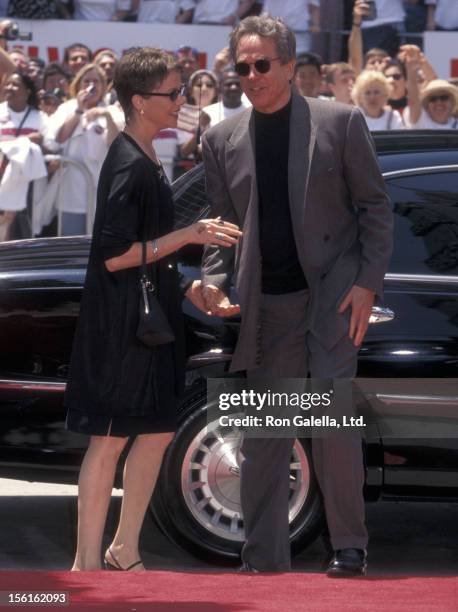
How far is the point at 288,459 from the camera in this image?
5.36 metres

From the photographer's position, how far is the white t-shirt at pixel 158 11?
14922 millimetres

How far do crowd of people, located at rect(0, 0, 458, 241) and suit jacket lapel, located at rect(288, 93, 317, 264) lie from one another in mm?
6004

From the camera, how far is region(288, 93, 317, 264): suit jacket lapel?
505 centimetres

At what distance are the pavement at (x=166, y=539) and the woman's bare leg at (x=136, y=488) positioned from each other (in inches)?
33.0

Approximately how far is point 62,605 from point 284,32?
2.09 meters

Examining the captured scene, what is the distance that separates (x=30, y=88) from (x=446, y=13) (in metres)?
4.76

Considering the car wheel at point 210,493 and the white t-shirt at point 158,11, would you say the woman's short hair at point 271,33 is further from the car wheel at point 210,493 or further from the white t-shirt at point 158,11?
the white t-shirt at point 158,11

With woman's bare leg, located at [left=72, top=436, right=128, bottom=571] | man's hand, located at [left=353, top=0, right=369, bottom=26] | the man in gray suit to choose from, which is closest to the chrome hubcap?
the man in gray suit

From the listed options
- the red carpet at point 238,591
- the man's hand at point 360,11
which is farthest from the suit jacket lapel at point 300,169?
the man's hand at point 360,11

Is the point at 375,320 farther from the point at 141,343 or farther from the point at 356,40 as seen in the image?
the point at 356,40

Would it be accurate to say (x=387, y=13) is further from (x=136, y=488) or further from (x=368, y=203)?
(x=136, y=488)

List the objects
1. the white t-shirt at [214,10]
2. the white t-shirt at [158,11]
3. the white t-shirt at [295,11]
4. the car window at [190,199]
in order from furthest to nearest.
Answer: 1. the white t-shirt at [158,11]
2. the white t-shirt at [214,10]
3. the white t-shirt at [295,11]
4. the car window at [190,199]

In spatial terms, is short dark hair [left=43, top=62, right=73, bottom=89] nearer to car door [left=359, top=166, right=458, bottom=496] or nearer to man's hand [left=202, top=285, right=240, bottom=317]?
car door [left=359, top=166, right=458, bottom=496]

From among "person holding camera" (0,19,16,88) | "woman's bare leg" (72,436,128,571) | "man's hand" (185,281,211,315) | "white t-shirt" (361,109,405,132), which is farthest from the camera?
"white t-shirt" (361,109,405,132)
